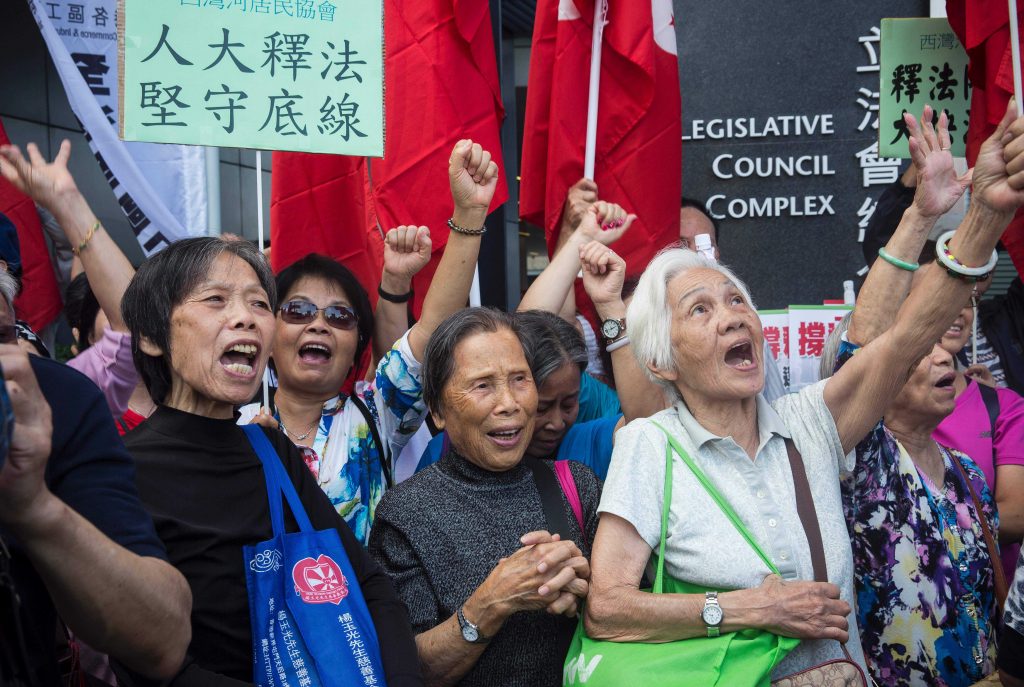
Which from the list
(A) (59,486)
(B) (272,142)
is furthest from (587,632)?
(B) (272,142)

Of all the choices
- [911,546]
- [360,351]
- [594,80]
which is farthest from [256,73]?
[911,546]

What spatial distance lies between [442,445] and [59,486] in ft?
5.76

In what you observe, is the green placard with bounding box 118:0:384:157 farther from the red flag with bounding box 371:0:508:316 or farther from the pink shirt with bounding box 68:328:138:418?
the pink shirt with bounding box 68:328:138:418

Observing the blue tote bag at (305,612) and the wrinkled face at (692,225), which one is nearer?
the blue tote bag at (305,612)

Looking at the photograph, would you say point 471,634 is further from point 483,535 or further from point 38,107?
point 38,107

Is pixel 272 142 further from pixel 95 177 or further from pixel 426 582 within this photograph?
pixel 95 177

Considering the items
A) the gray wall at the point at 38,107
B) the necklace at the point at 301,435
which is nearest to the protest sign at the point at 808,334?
the necklace at the point at 301,435

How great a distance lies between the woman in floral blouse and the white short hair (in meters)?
0.46

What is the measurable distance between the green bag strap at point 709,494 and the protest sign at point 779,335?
2.27 metres

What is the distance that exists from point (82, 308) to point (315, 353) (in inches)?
47.3

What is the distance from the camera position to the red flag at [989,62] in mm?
3625

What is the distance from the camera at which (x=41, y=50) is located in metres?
8.38

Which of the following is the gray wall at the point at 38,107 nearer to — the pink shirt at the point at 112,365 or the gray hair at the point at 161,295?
the pink shirt at the point at 112,365

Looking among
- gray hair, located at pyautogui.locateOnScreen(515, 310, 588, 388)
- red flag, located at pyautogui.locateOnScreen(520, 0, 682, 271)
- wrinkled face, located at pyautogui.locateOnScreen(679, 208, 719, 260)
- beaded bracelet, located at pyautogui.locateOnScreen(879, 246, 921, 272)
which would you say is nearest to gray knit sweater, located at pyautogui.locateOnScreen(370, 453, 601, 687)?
gray hair, located at pyautogui.locateOnScreen(515, 310, 588, 388)
